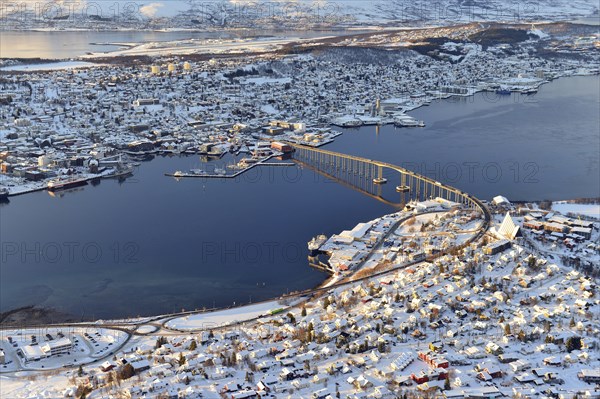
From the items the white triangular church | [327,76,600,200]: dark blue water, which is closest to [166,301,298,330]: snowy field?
the white triangular church

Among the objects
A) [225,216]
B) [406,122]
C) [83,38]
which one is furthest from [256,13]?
[225,216]

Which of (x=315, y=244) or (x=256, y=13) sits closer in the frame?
(x=315, y=244)

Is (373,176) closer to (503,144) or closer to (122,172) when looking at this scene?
(503,144)

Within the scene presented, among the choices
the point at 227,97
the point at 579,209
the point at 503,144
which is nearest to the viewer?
the point at 579,209

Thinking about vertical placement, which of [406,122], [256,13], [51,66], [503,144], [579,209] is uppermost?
[256,13]

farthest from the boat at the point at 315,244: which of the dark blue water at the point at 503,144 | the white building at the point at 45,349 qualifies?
the white building at the point at 45,349

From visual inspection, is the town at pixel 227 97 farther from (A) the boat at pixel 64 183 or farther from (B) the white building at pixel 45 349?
(B) the white building at pixel 45 349

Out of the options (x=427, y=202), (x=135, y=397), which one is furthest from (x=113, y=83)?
(x=135, y=397)
